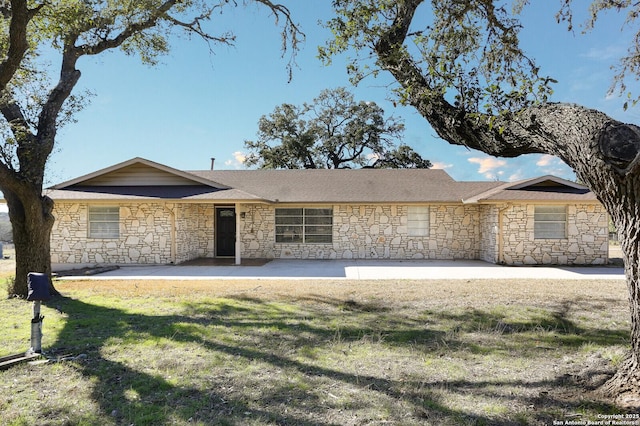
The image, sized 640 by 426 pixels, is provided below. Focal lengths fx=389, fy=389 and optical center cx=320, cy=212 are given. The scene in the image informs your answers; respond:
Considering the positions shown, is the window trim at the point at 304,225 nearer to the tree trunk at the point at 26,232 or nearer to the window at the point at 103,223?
the window at the point at 103,223

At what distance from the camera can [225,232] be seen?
16.5 m

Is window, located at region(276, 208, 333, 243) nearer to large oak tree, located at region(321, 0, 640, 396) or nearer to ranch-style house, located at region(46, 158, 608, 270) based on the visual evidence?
ranch-style house, located at region(46, 158, 608, 270)

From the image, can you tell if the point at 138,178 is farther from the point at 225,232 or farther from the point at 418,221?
the point at 418,221

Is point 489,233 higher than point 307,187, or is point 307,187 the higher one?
point 307,187

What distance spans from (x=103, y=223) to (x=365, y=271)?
9880 millimetres

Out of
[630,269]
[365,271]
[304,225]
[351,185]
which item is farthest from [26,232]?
[351,185]

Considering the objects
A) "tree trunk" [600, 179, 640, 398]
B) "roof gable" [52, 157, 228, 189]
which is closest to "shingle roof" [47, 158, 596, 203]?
"roof gable" [52, 157, 228, 189]

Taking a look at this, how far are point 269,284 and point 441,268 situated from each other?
6.33 m

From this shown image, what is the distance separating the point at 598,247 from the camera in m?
14.2

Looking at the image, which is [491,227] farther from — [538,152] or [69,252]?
[69,252]

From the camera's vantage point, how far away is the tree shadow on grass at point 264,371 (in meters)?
3.45

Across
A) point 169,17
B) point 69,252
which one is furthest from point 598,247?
point 69,252

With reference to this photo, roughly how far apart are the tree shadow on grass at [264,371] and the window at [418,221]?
9.03 m

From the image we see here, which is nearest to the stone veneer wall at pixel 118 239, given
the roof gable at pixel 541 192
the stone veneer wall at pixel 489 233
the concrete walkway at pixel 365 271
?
the concrete walkway at pixel 365 271
